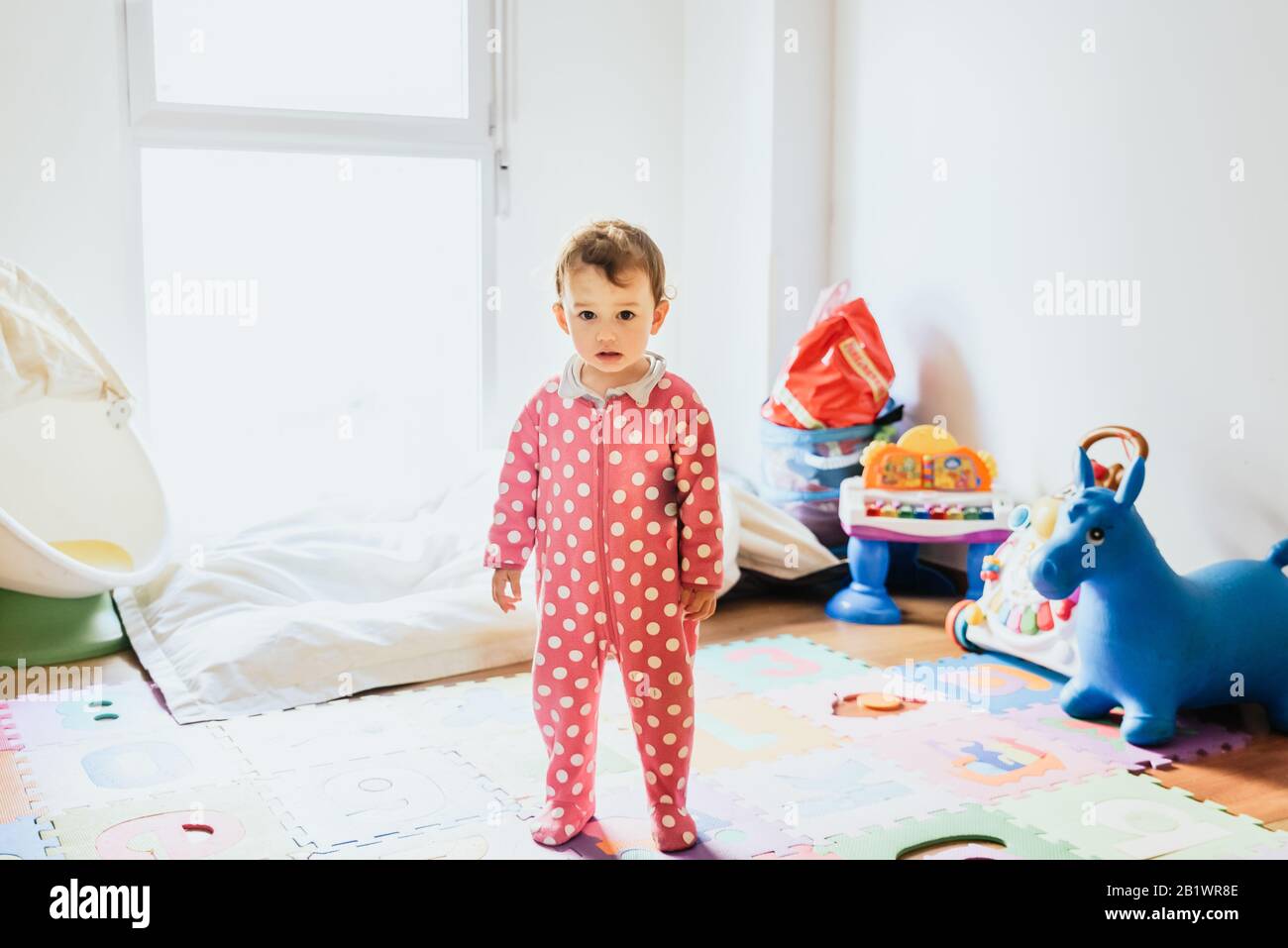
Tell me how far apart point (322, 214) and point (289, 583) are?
1251mm

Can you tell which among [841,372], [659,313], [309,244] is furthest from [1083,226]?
[309,244]

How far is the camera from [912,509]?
3.03m

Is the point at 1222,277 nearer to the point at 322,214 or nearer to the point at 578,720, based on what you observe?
the point at 578,720

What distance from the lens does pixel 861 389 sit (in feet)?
11.0

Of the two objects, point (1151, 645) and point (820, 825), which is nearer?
point (820, 825)

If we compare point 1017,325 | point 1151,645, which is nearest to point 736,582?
point 1017,325

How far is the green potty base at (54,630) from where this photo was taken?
2.62 metres

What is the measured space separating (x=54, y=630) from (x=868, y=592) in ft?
5.89

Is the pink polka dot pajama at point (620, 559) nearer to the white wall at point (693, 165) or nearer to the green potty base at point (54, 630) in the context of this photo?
the green potty base at point (54, 630)

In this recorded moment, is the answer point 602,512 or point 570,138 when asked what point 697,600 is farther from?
point 570,138

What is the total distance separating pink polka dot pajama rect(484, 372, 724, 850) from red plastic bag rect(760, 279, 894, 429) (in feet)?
5.14

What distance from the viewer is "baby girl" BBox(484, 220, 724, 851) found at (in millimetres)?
1784

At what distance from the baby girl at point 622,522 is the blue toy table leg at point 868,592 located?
49.9 inches

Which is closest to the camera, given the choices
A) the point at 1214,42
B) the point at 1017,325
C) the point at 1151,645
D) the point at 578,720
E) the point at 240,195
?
the point at 578,720
